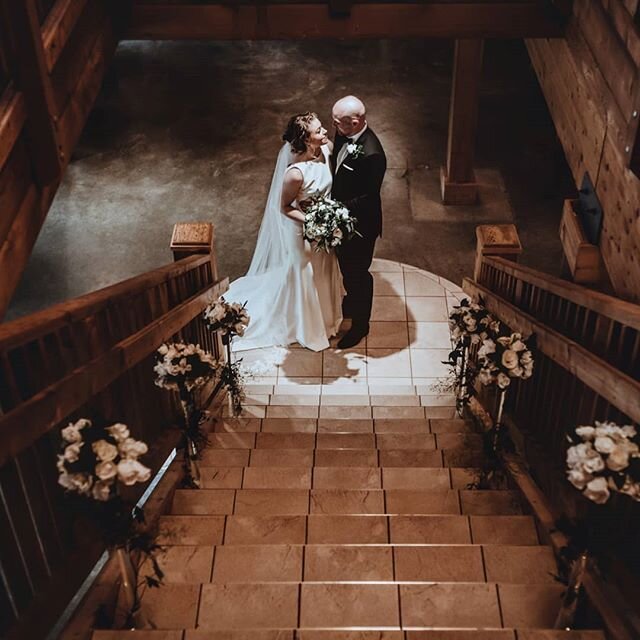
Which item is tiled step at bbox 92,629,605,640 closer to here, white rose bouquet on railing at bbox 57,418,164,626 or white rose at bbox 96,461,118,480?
white rose bouquet on railing at bbox 57,418,164,626

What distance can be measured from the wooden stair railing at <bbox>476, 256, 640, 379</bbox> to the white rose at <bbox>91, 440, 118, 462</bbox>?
1838 millimetres

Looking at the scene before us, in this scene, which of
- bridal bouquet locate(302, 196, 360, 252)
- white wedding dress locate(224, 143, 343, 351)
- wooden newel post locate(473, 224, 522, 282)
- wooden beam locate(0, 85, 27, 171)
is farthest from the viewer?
white wedding dress locate(224, 143, 343, 351)

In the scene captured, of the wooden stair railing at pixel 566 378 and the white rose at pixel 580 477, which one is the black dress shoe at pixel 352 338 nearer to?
the wooden stair railing at pixel 566 378

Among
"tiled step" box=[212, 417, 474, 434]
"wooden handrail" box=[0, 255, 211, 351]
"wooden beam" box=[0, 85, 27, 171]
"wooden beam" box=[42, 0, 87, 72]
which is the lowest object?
"tiled step" box=[212, 417, 474, 434]

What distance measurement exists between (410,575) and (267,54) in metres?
9.90

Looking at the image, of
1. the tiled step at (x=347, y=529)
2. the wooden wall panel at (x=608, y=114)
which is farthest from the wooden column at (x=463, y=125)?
the tiled step at (x=347, y=529)

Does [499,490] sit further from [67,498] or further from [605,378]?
[67,498]

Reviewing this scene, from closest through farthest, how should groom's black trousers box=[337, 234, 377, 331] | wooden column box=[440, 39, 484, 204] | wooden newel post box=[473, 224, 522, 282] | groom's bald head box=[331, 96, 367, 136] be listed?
1. wooden newel post box=[473, 224, 522, 282]
2. groom's bald head box=[331, 96, 367, 136]
3. groom's black trousers box=[337, 234, 377, 331]
4. wooden column box=[440, 39, 484, 204]

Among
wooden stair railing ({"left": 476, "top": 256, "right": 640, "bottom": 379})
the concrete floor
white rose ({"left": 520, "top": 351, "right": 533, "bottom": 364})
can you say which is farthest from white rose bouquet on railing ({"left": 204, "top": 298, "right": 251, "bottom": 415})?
the concrete floor

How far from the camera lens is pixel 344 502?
11.7ft

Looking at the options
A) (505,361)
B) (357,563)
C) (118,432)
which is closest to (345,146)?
(505,361)

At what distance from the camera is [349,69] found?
11156 millimetres

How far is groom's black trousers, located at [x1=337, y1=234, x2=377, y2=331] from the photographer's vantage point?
546cm

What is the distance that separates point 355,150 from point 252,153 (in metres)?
4.65
